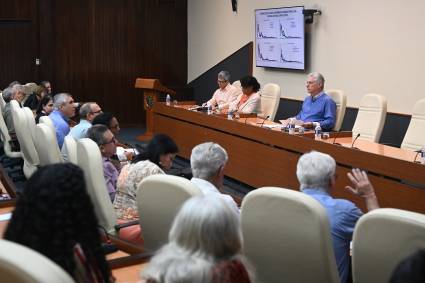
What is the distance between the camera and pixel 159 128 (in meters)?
8.50

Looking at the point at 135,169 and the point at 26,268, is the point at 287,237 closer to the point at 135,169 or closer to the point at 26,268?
the point at 26,268

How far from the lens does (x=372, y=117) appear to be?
19.5 feet

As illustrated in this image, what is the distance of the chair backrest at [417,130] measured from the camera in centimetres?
533

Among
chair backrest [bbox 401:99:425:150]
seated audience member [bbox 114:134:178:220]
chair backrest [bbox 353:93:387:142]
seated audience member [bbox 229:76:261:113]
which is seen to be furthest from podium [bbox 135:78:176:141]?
seated audience member [bbox 114:134:178:220]

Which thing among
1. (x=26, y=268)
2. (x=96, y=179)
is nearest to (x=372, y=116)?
(x=96, y=179)

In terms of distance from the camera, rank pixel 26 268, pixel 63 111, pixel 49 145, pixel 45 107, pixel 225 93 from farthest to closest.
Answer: pixel 225 93 → pixel 45 107 → pixel 63 111 → pixel 49 145 → pixel 26 268

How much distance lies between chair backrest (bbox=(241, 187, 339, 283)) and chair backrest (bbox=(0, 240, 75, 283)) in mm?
1113

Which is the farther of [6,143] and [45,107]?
[45,107]

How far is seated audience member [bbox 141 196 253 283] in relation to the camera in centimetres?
→ 154

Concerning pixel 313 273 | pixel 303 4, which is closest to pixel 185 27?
pixel 303 4

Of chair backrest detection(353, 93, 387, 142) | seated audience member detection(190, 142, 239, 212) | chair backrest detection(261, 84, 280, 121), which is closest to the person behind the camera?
seated audience member detection(190, 142, 239, 212)

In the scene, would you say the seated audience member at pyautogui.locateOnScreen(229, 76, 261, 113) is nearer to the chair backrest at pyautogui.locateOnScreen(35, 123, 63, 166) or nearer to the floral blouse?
the chair backrest at pyautogui.locateOnScreen(35, 123, 63, 166)

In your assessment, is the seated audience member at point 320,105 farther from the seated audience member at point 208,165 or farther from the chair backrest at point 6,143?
the seated audience member at point 208,165

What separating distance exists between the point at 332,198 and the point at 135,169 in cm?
128
